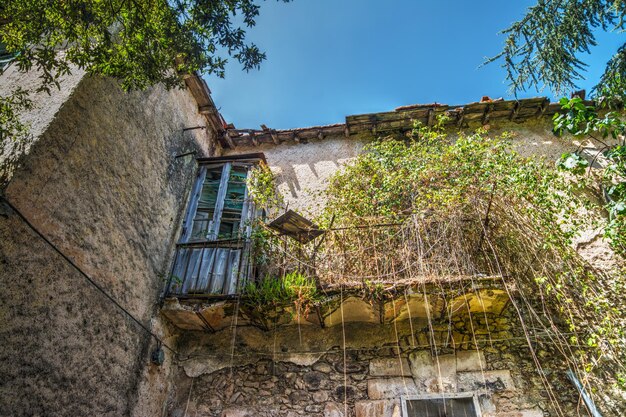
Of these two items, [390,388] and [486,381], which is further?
[390,388]

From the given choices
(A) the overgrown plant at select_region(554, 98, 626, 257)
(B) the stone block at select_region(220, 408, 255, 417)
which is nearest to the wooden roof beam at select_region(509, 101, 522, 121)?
(A) the overgrown plant at select_region(554, 98, 626, 257)

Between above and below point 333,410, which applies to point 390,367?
above

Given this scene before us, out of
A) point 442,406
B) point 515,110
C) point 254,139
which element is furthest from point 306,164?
point 442,406

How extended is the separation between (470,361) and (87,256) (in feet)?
15.4

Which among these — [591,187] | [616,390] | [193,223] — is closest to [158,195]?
[193,223]

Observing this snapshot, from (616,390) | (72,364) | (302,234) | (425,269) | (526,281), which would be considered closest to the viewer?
(72,364)

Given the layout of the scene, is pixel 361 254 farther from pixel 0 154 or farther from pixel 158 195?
pixel 0 154

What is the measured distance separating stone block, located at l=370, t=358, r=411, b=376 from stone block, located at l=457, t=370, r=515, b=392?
0.64 metres

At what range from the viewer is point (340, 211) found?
20.9ft

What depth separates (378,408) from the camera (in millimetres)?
4754

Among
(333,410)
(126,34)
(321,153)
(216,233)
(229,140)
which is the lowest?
(333,410)

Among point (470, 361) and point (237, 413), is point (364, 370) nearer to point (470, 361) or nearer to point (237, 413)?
point (470, 361)

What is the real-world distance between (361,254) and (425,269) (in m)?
0.87

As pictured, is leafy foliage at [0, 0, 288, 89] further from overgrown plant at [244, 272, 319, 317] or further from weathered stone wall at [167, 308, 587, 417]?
weathered stone wall at [167, 308, 587, 417]
